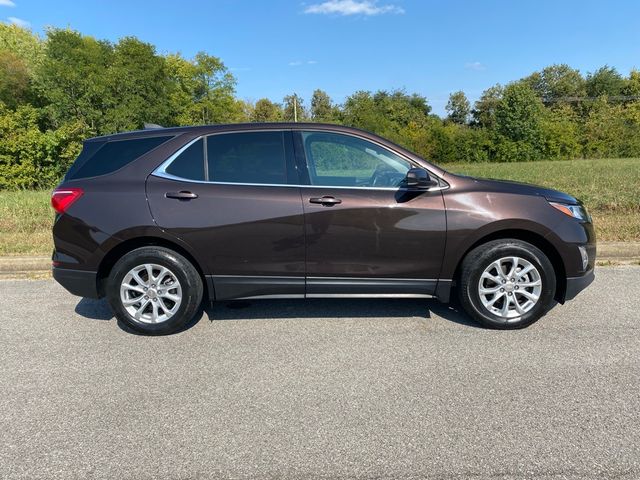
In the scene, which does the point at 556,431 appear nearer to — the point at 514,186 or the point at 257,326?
the point at 514,186

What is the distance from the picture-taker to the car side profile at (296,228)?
376 centimetres

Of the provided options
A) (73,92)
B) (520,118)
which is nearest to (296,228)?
(73,92)

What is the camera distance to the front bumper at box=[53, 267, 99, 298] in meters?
3.90

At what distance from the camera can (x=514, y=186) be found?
3979mm

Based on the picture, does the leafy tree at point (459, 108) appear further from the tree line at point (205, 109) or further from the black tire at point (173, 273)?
the black tire at point (173, 273)

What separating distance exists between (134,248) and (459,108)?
7993 cm

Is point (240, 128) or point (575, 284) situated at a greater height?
point (240, 128)

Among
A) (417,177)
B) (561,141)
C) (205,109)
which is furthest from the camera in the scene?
(205,109)

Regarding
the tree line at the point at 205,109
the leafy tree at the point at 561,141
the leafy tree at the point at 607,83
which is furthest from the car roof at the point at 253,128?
the leafy tree at the point at 607,83

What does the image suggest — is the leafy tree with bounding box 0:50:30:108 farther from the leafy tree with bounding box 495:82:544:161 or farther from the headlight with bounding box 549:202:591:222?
the leafy tree with bounding box 495:82:544:161

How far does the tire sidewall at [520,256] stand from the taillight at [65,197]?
3.48 m

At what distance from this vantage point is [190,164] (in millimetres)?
3893

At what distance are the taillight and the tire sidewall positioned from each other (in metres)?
3.48

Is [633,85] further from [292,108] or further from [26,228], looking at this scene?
[26,228]
